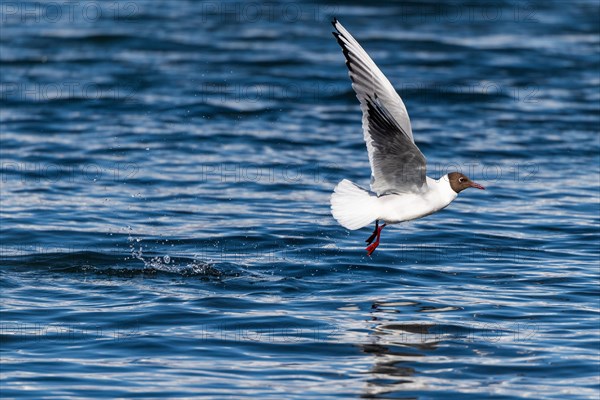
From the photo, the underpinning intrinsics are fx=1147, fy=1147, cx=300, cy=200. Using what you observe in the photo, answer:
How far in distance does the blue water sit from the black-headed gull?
85 centimetres

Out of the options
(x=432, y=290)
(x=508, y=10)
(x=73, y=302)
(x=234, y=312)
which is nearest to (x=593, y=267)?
(x=432, y=290)

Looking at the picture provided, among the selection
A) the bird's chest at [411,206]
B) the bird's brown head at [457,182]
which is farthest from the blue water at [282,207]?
the bird's brown head at [457,182]

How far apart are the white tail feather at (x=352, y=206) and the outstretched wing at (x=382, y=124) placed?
20cm

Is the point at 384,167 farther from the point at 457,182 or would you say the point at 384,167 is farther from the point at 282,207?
the point at 282,207

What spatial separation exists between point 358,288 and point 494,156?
22.7ft

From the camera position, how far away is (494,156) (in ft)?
55.8

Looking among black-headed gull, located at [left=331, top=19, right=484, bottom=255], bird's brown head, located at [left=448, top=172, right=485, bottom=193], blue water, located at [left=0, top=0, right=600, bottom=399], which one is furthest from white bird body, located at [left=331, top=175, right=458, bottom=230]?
blue water, located at [left=0, top=0, right=600, bottom=399]

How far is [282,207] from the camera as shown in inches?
557

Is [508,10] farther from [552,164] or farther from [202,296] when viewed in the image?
[202,296]

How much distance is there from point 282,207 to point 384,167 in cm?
439

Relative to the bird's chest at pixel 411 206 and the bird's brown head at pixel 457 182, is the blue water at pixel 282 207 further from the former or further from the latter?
the bird's brown head at pixel 457 182

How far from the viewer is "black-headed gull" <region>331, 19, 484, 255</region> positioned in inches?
373

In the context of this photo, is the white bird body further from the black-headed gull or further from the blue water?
the blue water

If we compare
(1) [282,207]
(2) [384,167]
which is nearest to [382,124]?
(2) [384,167]
